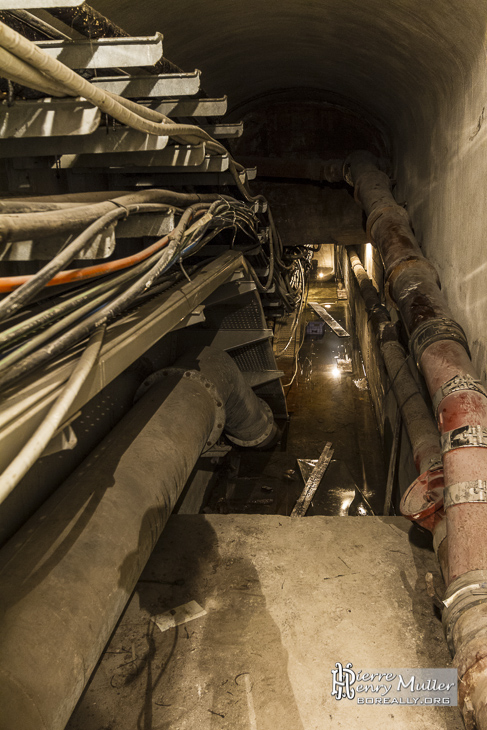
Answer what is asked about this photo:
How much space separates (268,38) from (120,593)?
5.11 meters

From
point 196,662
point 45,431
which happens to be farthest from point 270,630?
point 45,431

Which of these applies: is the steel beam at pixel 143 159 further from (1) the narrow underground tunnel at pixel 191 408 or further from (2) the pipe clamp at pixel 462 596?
(2) the pipe clamp at pixel 462 596

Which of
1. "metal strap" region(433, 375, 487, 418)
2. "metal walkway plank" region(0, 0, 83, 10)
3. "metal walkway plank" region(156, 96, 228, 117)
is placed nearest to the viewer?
"metal walkway plank" region(0, 0, 83, 10)

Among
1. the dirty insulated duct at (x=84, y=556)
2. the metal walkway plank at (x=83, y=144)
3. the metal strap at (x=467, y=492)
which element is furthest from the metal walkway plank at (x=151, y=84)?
the metal strap at (x=467, y=492)

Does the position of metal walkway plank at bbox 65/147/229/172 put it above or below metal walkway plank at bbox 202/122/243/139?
below

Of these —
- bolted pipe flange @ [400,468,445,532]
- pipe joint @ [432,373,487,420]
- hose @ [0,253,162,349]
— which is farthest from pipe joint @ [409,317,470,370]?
hose @ [0,253,162,349]

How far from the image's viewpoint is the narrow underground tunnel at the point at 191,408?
1.68 m

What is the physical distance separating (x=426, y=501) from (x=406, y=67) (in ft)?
11.8

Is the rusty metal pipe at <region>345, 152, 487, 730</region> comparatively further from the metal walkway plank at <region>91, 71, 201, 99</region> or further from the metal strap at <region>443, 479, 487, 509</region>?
the metal walkway plank at <region>91, 71, 201, 99</region>

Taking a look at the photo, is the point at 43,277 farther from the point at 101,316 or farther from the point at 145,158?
the point at 145,158

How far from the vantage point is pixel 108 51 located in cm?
197

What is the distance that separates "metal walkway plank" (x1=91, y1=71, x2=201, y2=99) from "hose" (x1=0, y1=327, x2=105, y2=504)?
5.02 feet

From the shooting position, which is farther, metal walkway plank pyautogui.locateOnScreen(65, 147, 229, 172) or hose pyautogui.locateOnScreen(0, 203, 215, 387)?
metal walkway plank pyautogui.locateOnScreen(65, 147, 229, 172)

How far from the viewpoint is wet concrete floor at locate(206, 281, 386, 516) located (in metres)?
5.78
